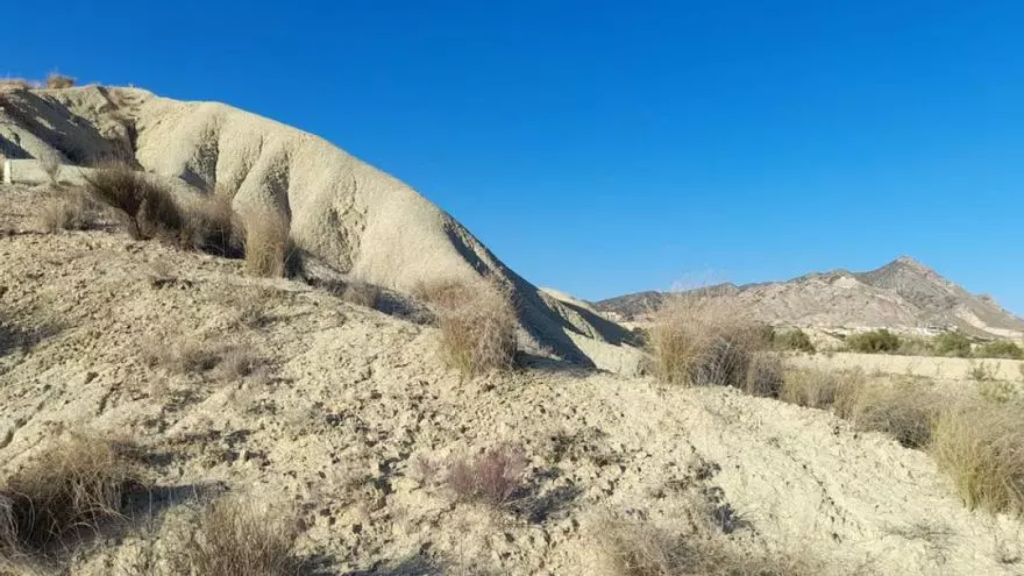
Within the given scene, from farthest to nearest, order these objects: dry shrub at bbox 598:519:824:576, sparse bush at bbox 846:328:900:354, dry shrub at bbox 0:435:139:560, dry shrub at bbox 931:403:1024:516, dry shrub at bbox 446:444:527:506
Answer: sparse bush at bbox 846:328:900:354, dry shrub at bbox 931:403:1024:516, dry shrub at bbox 446:444:527:506, dry shrub at bbox 0:435:139:560, dry shrub at bbox 598:519:824:576

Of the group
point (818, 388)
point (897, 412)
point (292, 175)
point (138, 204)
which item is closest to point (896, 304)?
point (292, 175)

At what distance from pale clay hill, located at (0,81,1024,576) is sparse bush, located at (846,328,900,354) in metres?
25.3

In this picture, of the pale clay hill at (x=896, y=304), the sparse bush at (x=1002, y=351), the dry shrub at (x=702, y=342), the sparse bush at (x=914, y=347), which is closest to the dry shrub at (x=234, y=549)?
the dry shrub at (x=702, y=342)

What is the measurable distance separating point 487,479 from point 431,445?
934 millimetres

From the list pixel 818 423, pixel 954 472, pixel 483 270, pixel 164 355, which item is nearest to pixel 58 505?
pixel 164 355

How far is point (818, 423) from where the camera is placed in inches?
264

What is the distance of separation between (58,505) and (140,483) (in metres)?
0.55

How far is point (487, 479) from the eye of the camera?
16.8 feet

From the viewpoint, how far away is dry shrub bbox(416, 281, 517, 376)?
6.94 meters

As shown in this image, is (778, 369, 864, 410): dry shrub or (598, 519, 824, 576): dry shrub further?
(778, 369, 864, 410): dry shrub

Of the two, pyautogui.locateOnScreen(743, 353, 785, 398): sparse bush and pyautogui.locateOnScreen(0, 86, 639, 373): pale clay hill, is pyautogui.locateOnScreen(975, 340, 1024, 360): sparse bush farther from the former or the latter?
pyautogui.locateOnScreen(743, 353, 785, 398): sparse bush

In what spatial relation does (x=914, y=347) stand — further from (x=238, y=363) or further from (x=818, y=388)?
(x=238, y=363)

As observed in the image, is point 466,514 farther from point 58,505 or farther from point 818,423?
point 818,423

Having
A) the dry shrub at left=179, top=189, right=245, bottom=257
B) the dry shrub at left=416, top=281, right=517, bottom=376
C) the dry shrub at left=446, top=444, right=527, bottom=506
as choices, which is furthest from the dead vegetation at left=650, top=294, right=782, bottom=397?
the dry shrub at left=179, top=189, right=245, bottom=257
